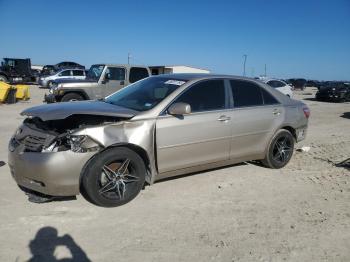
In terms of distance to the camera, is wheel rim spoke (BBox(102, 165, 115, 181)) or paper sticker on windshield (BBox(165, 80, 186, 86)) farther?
paper sticker on windshield (BBox(165, 80, 186, 86))

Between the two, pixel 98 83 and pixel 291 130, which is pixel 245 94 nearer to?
pixel 291 130

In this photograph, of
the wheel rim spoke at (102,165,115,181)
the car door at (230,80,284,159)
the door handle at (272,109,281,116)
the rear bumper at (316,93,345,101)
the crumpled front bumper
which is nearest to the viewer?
the crumpled front bumper

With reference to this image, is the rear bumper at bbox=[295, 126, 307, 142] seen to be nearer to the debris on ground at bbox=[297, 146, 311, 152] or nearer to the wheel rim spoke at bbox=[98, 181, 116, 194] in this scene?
the debris on ground at bbox=[297, 146, 311, 152]

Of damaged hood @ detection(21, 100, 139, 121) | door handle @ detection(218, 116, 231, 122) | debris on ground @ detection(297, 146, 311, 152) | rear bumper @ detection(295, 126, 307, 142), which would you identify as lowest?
debris on ground @ detection(297, 146, 311, 152)

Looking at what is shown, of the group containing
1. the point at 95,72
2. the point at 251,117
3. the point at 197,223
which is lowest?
the point at 197,223

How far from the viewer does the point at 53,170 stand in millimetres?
4309

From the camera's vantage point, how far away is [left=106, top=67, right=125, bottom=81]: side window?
1416cm

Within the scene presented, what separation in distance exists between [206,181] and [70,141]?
2.26 metres

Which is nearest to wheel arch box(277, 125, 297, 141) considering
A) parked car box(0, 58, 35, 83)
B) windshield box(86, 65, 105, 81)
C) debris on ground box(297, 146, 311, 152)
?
debris on ground box(297, 146, 311, 152)

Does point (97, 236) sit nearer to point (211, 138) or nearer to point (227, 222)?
point (227, 222)

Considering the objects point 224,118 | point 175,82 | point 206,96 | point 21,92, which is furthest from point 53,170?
point 21,92

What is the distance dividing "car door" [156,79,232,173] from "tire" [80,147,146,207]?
14.2 inches

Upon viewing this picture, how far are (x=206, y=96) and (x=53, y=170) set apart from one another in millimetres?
2413

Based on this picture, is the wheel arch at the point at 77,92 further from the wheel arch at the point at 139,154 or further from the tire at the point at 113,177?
the tire at the point at 113,177
